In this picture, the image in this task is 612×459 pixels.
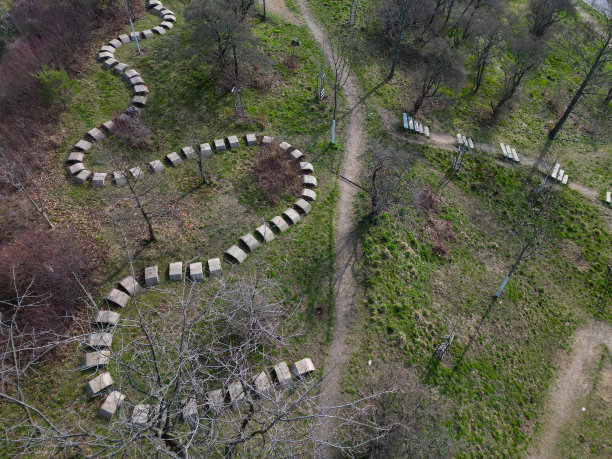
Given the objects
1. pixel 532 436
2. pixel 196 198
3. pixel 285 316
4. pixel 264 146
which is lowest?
pixel 532 436

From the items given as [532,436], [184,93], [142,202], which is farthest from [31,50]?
[532,436]

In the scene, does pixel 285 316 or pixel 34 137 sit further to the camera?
pixel 34 137

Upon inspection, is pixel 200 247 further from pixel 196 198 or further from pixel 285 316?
Answer: pixel 285 316

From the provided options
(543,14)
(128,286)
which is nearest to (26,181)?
(128,286)

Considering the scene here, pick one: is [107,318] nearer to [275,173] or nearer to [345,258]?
[345,258]

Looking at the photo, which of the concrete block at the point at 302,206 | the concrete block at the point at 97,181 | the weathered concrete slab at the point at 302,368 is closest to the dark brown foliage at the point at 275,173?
the concrete block at the point at 302,206

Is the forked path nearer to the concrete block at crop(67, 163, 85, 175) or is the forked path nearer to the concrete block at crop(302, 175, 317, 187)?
the concrete block at crop(302, 175, 317, 187)
